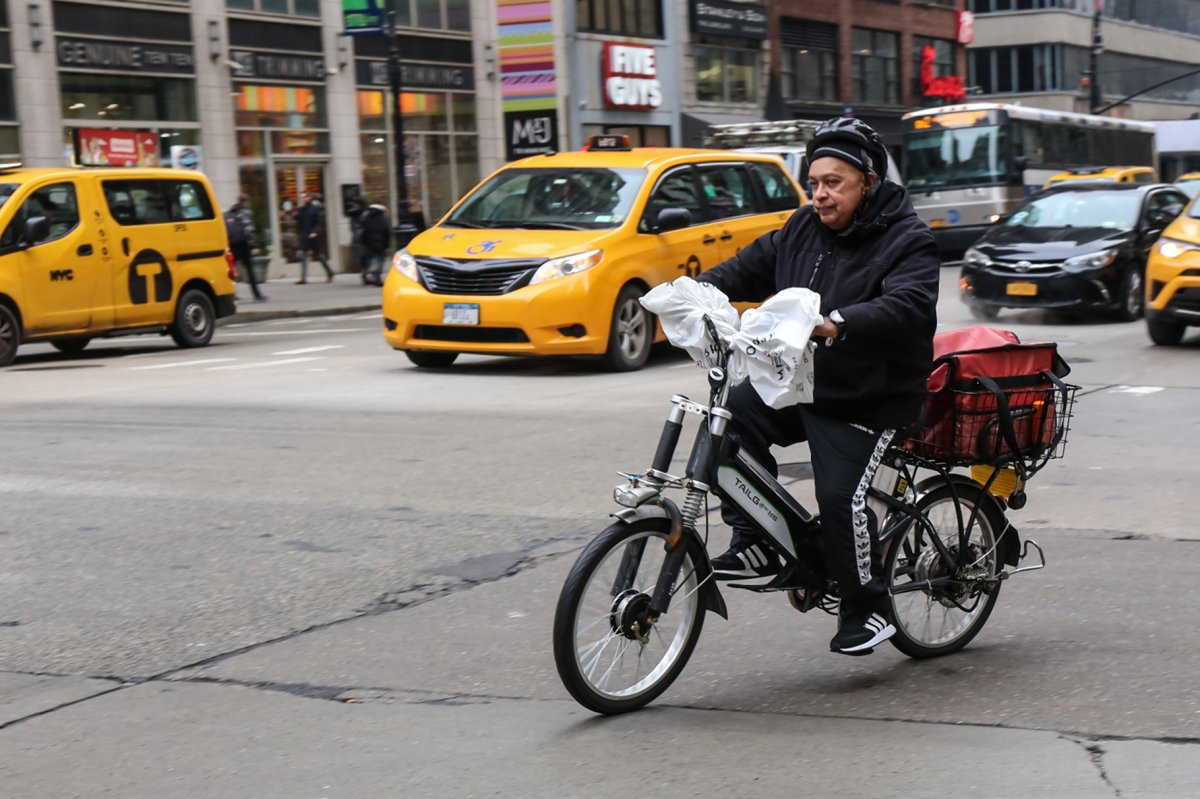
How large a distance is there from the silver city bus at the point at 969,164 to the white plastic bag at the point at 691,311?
29.8m

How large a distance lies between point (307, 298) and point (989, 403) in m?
23.7

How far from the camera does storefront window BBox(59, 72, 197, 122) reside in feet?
92.2

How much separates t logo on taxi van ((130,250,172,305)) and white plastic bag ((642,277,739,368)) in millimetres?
14638

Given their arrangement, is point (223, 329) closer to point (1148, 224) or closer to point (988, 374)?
point (1148, 224)

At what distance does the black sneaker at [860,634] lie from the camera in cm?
486

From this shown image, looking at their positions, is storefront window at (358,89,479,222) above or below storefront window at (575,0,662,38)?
below

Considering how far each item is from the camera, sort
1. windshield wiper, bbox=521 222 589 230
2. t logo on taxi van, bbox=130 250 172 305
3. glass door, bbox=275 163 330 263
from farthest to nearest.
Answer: glass door, bbox=275 163 330 263, t logo on taxi van, bbox=130 250 172 305, windshield wiper, bbox=521 222 589 230

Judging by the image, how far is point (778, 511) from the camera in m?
4.82

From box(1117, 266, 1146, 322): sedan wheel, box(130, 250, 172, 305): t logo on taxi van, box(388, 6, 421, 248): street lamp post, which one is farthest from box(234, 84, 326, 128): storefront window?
box(1117, 266, 1146, 322): sedan wheel

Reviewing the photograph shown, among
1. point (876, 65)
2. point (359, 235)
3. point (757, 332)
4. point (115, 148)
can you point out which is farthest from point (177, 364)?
point (876, 65)

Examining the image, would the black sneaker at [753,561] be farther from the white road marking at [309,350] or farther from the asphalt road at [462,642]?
the white road marking at [309,350]

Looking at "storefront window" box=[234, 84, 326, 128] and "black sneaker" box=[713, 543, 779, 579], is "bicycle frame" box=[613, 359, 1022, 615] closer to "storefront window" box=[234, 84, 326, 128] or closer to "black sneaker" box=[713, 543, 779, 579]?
"black sneaker" box=[713, 543, 779, 579]

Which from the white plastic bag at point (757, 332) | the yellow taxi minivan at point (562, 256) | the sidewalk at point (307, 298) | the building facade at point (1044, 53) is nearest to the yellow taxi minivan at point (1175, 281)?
the yellow taxi minivan at point (562, 256)

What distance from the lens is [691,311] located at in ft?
14.9
